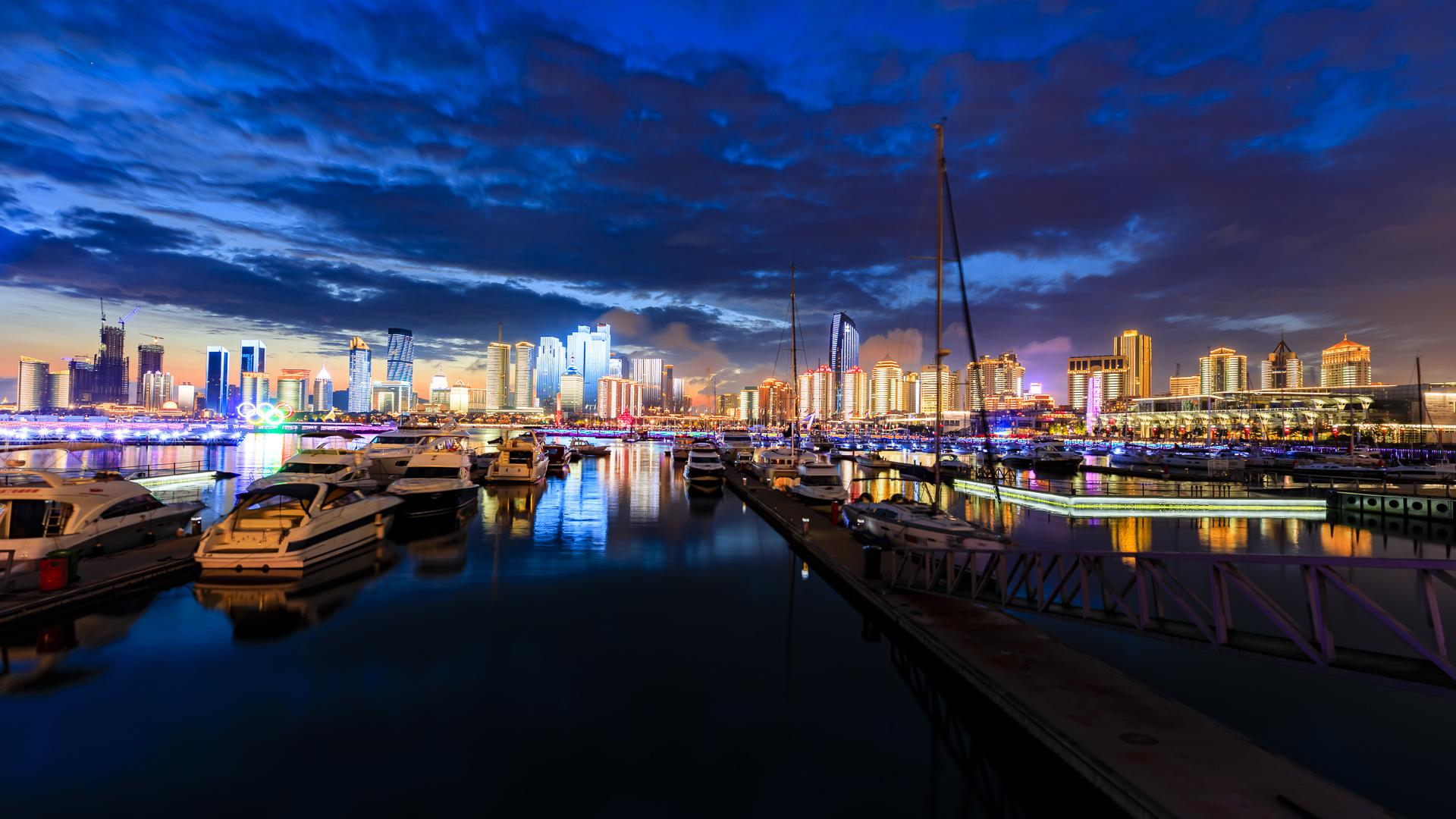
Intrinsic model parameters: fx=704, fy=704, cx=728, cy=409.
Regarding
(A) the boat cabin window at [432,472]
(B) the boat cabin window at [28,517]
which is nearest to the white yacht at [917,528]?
(A) the boat cabin window at [432,472]

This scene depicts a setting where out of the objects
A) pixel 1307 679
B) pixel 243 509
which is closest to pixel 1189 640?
pixel 1307 679

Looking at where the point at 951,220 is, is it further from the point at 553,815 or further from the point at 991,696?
the point at 553,815

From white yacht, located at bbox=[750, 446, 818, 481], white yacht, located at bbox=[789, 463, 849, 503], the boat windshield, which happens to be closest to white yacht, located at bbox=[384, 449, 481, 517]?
the boat windshield

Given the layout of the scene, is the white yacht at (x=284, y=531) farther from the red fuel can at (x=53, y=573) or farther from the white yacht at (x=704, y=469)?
the white yacht at (x=704, y=469)

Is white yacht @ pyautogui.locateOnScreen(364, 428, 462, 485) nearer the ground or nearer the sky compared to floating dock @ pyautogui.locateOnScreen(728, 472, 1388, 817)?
nearer the sky

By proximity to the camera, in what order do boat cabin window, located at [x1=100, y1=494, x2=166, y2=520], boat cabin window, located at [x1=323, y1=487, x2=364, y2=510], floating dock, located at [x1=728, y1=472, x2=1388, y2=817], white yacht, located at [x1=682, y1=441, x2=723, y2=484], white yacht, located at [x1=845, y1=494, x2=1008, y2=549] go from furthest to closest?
white yacht, located at [x1=682, y1=441, x2=723, y2=484] → boat cabin window, located at [x1=323, y1=487, x2=364, y2=510] → boat cabin window, located at [x1=100, y1=494, x2=166, y2=520] → white yacht, located at [x1=845, y1=494, x2=1008, y2=549] → floating dock, located at [x1=728, y1=472, x2=1388, y2=817]

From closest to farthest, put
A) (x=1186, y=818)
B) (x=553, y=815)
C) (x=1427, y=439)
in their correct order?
(x=1186, y=818) < (x=553, y=815) < (x=1427, y=439)

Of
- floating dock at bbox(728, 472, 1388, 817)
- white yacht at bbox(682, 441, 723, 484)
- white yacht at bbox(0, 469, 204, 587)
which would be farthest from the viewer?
white yacht at bbox(682, 441, 723, 484)

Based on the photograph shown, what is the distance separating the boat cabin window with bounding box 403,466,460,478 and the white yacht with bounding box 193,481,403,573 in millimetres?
12022

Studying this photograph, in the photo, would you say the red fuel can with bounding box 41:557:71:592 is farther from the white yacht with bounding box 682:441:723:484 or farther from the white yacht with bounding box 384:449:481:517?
the white yacht with bounding box 682:441:723:484

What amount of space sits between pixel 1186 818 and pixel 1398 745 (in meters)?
7.89

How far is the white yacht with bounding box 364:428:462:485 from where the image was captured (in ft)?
141

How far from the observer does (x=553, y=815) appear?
29.1 ft

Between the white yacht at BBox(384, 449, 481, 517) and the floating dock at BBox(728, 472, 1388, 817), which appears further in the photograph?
the white yacht at BBox(384, 449, 481, 517)
